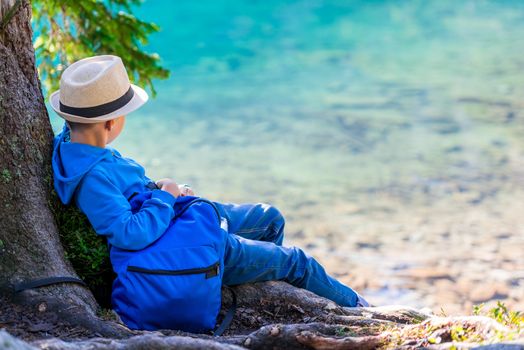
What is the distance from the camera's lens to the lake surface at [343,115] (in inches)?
403

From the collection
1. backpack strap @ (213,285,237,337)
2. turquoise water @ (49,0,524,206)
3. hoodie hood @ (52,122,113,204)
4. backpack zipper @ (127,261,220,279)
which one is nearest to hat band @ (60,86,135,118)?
hoodie hood @ (52,122,113,204)

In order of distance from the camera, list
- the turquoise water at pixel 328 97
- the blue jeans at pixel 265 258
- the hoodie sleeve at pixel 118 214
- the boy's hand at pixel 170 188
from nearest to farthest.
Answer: the hoodie sleeve at pixel 118 214 < the boy's hand at pixel 170 188 < the blue jeans at pixel 265 258 < the turquoise water at pixel 328 97

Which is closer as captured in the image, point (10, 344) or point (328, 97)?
point (10, 344)

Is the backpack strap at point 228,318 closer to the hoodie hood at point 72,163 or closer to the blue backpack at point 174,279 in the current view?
the blue backpack at point 174,279

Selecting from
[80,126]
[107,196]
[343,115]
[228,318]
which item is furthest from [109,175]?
[343,115]

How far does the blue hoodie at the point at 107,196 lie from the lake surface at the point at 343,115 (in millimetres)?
4780

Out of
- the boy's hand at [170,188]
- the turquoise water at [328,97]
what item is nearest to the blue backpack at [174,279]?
the boy's hand at [170,188]

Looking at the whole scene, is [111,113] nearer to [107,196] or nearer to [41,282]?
[107,196]

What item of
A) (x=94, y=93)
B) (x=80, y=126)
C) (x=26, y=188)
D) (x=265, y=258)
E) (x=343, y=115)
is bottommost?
(x=343, y=115)

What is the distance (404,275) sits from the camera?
7961 mm

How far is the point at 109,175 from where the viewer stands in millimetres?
3379

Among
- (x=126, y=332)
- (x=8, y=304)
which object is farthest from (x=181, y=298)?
(x=8, y=304)

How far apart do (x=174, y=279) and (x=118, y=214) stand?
1.22 feet

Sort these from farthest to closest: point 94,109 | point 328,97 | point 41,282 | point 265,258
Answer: point 328,97 → point 265,258 → point 94,109 → point 41,282
